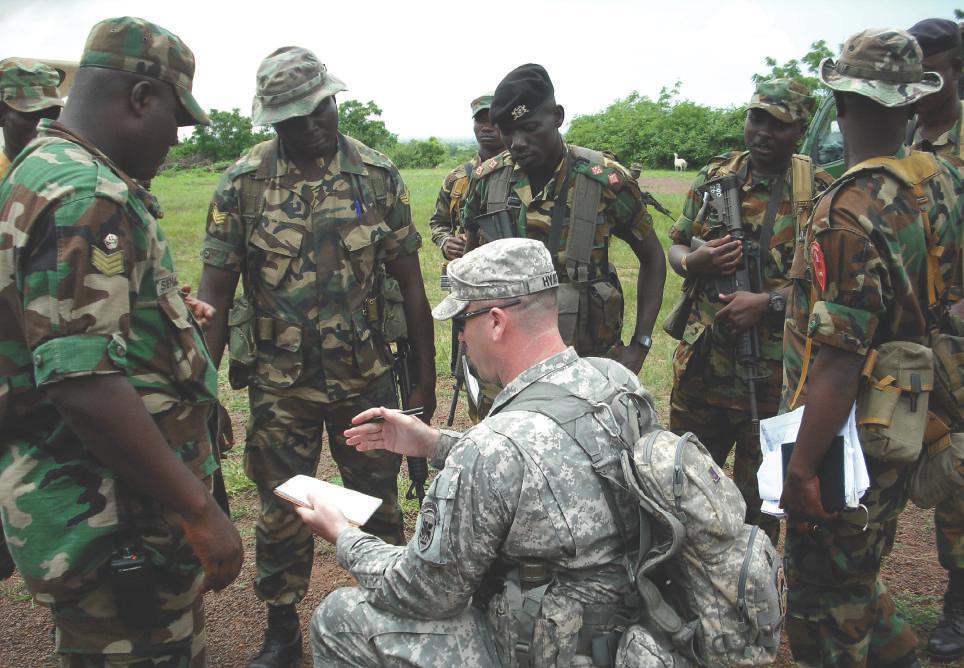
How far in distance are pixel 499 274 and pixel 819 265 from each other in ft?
3.36

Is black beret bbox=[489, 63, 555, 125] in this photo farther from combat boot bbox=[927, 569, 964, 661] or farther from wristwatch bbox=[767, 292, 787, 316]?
combat boot bbox=[927, 569, 964, 661]

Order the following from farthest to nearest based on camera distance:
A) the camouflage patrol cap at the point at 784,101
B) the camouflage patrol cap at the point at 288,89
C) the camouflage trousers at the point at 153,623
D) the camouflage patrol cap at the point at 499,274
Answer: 1. the camouflage patrol cap at the point at 784,101
2. the camouflage patrol cap at the point at 288,89
3. the camouflage patrol cap at the point at 499,274
4. the camouflage trousers at the point at 153,623

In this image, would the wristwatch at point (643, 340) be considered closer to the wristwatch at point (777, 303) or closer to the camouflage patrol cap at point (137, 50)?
the wristwatch at point (777, 303)

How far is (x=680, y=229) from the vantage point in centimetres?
412

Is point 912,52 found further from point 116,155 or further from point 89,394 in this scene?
point 89,394

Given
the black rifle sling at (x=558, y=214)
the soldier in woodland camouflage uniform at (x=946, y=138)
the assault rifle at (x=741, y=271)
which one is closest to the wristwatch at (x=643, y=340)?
the assault rifle at (x=741, y=271)

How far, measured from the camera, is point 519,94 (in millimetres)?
3697

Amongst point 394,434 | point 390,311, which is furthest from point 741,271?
point 394,434

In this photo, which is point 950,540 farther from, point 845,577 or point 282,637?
point 282,637

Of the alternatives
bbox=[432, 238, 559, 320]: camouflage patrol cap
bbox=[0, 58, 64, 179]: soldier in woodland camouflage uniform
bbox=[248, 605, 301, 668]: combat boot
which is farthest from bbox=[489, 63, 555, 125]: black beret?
bbox=[0, 58, 64, 179]: soldier in woodland camouflage uniform

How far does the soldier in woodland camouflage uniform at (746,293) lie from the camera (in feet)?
12.1

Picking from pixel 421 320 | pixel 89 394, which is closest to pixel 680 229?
pixel 421 320

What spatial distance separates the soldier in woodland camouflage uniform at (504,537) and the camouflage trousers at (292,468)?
1.04 metres

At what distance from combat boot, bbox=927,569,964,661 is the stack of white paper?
135cm
